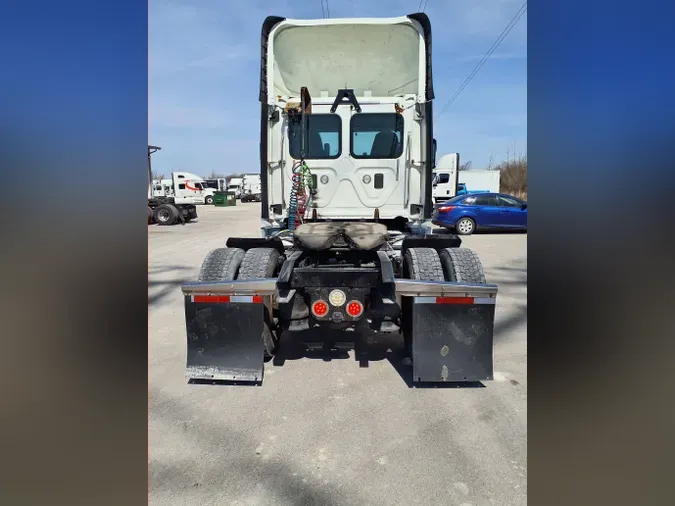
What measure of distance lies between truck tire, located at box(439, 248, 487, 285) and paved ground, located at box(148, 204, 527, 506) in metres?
0.94

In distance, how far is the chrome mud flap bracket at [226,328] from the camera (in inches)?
140

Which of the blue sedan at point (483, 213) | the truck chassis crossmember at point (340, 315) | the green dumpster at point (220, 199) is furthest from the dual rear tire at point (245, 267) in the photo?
the green dumpster at point (220, 199)

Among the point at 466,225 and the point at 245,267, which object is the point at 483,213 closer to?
the point at 466,225

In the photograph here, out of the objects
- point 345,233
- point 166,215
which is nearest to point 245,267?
point 345,233

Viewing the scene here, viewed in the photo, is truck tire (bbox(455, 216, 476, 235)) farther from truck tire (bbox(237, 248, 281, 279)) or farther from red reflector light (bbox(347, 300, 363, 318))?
red reflector light (bbox(347, 300, 363, 318))

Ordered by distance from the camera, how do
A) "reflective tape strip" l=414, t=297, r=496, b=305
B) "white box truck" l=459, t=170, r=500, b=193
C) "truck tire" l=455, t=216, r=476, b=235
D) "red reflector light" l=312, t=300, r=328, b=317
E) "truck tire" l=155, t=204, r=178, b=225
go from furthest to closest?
"white box truck" l=459, t=170, r=500, b=193 → "truck tire" l=155, t=204, r=178, b=225 → "truck tire" l=455, t=216, r=476, b=235 → "red reflector light" l=312, t=300, r=328, b=317 → "reflective tape strip" l=414, t=297, r=496, b=305

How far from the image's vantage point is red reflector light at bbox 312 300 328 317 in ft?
12.0

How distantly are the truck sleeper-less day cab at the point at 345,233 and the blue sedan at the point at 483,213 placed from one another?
31.4ft

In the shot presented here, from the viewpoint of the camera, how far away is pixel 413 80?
18.1 ft

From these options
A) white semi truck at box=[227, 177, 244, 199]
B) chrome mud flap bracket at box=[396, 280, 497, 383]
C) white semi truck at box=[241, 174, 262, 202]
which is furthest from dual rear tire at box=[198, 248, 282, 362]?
white semi truck at box=[227, 177, 244, 199]

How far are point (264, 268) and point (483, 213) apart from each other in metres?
12.2

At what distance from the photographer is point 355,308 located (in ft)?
12.0
